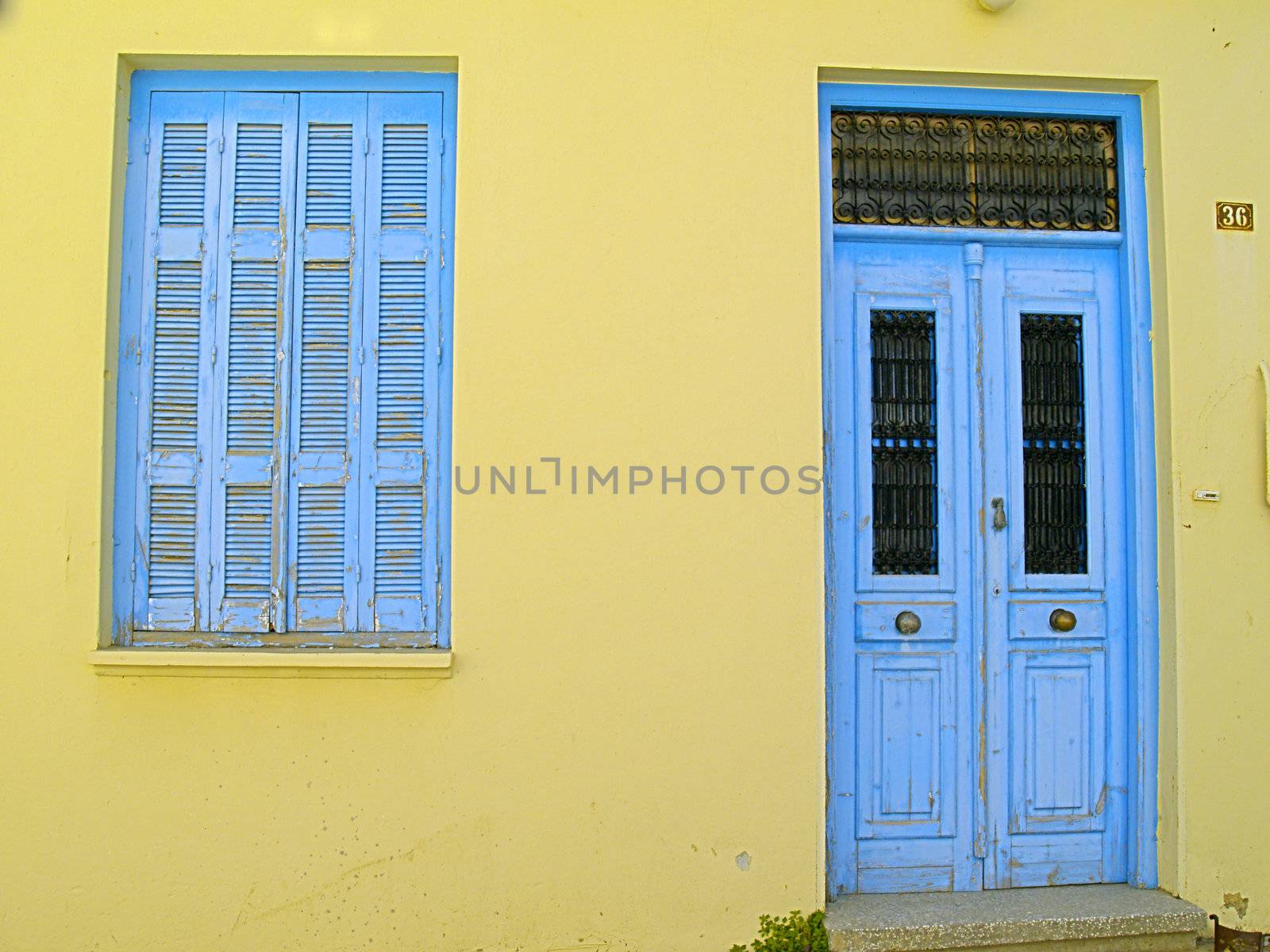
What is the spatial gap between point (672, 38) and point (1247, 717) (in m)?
3.34

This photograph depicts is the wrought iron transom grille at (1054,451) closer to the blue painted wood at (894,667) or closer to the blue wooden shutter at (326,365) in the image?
the blue painted wood at (894,667)

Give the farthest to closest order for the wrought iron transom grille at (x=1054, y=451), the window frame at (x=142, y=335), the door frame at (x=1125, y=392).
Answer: the wrought iron transom grille at (x=1054, y=451) < the door frame at (x=1125, y=392) < the window frame at (x=142, y=335)

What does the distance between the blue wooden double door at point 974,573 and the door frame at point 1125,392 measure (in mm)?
23

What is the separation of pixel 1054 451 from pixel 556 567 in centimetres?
202

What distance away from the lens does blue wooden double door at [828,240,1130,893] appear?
3.74 m

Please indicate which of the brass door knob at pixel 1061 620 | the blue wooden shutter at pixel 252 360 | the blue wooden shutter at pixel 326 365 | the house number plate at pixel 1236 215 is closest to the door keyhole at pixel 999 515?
the brass door knob at pixel 1061 620

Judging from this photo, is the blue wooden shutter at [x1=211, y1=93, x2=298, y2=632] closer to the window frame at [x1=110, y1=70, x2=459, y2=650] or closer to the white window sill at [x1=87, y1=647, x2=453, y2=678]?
the window frame at [x1=110, y1=70, x2=459, y2=650]

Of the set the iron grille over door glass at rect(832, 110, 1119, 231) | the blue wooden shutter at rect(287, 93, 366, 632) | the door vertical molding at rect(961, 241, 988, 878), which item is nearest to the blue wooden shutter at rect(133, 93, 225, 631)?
the blue wooden shutter at rect(287, 93, 366, 632)

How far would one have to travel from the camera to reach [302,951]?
3.42 meters

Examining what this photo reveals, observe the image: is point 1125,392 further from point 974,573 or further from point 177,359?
point 177,359

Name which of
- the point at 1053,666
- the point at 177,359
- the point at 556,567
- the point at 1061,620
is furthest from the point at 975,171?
the point at 177,359

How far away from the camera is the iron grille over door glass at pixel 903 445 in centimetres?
379

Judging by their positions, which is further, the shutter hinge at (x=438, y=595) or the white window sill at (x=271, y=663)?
the shutter hinge at (x=438, y=595)

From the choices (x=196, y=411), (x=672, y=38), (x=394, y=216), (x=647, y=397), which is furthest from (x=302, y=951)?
(x=672, y=38)
